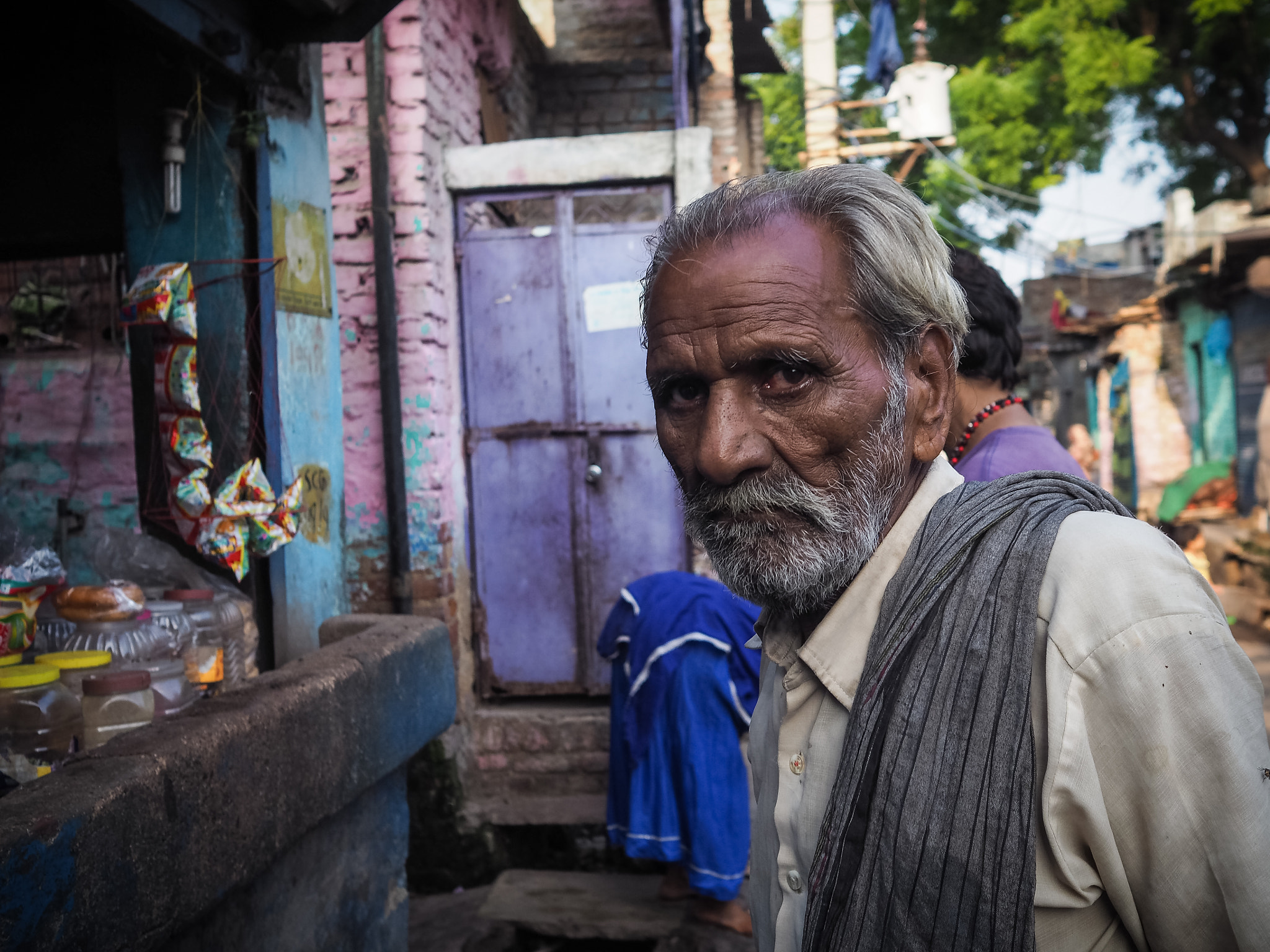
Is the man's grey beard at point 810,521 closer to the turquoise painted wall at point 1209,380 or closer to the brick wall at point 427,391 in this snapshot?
the brick wall at point 427,391

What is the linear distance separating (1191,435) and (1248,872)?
15569mm

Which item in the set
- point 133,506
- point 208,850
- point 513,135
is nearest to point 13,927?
point 208,850

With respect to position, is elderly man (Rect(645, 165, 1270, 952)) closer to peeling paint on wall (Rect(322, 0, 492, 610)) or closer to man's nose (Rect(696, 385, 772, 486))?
man's nose (Rect(696, 385, 772, 486))

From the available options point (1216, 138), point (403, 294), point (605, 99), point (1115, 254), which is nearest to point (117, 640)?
point (403, 294)

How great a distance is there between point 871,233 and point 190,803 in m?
1.36

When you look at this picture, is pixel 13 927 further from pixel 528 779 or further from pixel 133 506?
pixel 528 779

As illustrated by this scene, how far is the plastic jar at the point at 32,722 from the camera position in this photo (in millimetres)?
1754

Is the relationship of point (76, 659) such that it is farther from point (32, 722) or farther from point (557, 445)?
point (557, 445)

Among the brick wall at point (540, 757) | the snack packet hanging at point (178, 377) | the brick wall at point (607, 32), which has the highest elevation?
the brick wall at point (607, 32)

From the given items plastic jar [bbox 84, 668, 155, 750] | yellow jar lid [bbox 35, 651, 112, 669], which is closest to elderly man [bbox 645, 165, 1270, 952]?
plastic jar [bbox 84, 668, 155, 750]

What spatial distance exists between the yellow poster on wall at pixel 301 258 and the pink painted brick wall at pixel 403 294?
4.08ft

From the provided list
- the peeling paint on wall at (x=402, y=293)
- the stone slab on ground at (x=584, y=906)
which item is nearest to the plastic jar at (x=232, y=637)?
the peeling paint on wall at (x=402, y=293)

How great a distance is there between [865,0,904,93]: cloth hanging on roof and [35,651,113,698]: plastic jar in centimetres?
1335

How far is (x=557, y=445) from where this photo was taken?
15.0 ft
